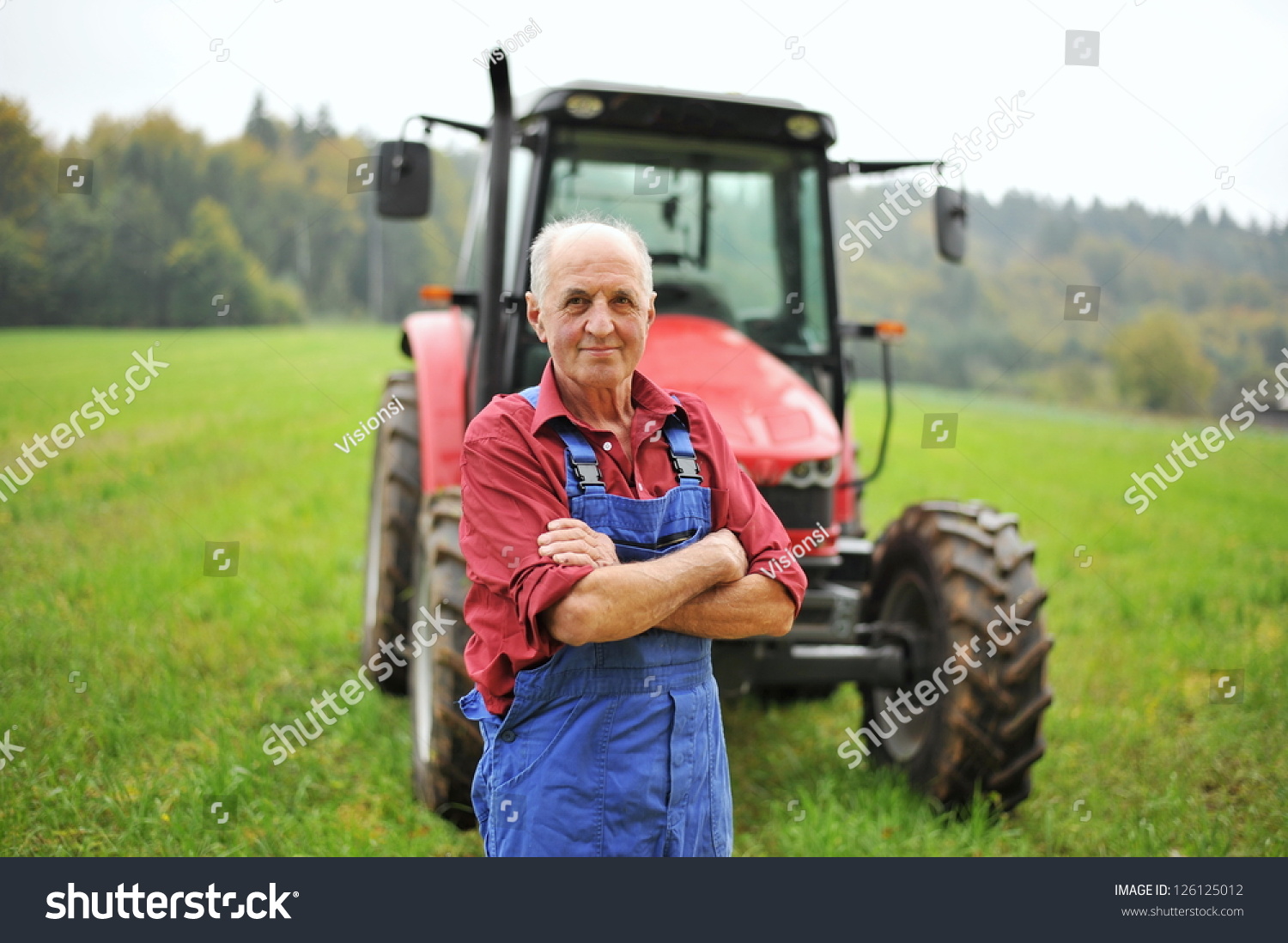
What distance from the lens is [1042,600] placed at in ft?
10.9

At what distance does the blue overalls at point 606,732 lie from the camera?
1.81 meters

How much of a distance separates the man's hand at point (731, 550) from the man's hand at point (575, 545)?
19 cm

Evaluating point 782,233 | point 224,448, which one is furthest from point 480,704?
point 224,448

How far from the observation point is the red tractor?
3.17 m

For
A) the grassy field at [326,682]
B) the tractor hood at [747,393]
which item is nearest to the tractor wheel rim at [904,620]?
the grassy field at [326,682]

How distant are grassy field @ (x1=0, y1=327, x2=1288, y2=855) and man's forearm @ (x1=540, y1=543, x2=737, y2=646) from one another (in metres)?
1.71

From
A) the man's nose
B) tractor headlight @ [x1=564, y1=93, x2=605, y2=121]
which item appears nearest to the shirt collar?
the man's nose

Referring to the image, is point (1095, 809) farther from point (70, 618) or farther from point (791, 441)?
point (70, 618)

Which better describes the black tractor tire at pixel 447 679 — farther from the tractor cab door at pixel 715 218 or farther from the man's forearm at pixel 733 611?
the man's forearm at pixel 733 611

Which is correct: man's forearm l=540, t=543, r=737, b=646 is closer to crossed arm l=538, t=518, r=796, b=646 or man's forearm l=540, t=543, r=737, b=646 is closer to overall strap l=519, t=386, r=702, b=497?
crossed arm l=538, t=518, r=796, b=646

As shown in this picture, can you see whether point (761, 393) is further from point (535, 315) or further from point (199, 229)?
point (199, 229)

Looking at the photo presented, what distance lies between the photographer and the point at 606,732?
71.2 inches

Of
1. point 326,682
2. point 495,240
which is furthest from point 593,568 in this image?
point 326,682

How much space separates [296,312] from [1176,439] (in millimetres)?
11879
